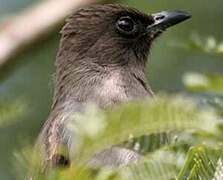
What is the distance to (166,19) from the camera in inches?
222

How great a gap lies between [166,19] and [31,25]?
4.28 feet

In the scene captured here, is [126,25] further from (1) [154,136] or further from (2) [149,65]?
(1) [154,136]

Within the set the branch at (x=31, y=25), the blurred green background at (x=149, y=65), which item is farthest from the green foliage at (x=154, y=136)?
the branch at (x=31, y=25)

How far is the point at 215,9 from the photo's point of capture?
6.79m

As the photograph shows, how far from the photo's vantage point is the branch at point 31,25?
6.23 metres

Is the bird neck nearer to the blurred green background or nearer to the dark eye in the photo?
the dark eye

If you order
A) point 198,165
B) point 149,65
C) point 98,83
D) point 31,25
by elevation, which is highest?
point 198,165

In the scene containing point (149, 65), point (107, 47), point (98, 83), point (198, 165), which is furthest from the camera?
point (149, 65)

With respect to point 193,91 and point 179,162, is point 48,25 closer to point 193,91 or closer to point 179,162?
point 193,91

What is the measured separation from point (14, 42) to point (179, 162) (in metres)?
4.26

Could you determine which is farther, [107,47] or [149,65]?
[149,65]

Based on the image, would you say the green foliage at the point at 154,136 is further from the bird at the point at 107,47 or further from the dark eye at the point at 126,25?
the dark eye at the point at 126,25

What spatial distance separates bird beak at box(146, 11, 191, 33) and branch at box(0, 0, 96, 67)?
1.11 m

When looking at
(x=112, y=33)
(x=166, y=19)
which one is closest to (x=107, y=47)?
(x=112, y=33)
